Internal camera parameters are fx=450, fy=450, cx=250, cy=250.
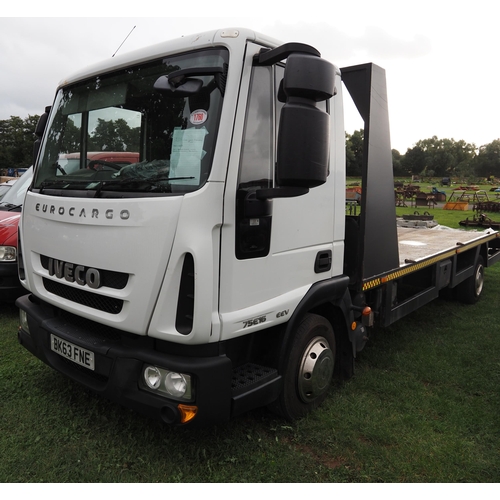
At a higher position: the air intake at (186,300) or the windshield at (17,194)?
the windshield at (17,194)

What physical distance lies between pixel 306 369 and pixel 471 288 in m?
4.31

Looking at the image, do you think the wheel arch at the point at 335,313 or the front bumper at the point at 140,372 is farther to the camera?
the wheel arch at the point at 335,313

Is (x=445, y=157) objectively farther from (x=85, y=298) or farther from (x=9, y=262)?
(x=85, y=298)

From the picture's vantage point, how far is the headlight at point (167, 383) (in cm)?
238

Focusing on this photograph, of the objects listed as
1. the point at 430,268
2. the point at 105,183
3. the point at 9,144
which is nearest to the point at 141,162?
the point at 105,183

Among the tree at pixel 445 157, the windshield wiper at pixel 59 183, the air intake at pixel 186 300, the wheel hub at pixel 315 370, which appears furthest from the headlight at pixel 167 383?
the tree at pixel 445 157

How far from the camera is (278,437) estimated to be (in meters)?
3.00

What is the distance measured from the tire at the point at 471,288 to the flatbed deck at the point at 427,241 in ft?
1.60

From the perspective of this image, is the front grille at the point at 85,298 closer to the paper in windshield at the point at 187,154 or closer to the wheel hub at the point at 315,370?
the paper in windshield at the point at 187,154

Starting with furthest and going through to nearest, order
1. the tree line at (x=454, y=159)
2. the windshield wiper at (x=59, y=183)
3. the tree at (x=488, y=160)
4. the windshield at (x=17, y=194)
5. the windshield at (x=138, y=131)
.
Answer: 1. the tree at (x=488, y=160)
2. the tree line at (x=454, y=159)
3. the windshield at (x=17, y=194)
4. the windshield wiper at (x=59, y=183)
5. the windshield at (x=138, y=131)

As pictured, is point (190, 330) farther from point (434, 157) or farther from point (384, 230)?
point (434, 157)

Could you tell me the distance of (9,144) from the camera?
67938mm

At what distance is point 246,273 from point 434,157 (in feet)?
235

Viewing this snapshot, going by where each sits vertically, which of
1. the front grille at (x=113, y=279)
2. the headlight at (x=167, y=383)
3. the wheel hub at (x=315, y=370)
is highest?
the front grille at (x=113, y=279)
